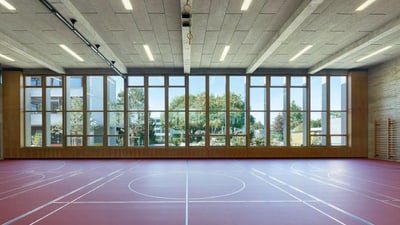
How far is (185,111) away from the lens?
14594mm

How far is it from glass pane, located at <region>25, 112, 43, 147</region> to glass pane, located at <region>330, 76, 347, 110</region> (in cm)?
1608

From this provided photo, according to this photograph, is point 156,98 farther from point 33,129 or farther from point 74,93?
point 33,129

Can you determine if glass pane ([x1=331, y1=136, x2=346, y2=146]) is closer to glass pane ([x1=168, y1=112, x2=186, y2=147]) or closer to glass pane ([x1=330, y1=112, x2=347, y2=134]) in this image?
glass pane ([x1=330, y1=112, x2=347, y2=134])

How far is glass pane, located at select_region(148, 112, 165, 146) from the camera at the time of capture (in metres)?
14.5

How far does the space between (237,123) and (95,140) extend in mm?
7809

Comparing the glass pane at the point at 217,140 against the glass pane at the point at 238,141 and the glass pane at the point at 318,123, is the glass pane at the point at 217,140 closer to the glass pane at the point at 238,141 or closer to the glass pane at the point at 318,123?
the glass pane at the point at 238,141

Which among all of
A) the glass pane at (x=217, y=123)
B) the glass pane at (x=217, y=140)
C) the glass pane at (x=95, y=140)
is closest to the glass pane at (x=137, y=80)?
the glass pane at (x=95, y=140)

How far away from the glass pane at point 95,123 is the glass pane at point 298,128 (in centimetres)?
1043

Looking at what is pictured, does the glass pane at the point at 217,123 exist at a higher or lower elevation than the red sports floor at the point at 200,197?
higher

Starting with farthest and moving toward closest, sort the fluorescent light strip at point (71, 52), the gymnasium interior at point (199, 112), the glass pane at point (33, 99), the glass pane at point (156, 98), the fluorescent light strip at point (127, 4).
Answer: the glass pane at point (156, 98)
the glass pane at point (33, 99)
the fluorescent light strip at point (71, 52)
the fluorescent light strip at point (127, 4)
the gymnasium interior at point (199, 112)

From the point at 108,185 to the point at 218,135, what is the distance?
7935 mm

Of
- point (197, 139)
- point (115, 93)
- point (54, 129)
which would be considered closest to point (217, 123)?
point (197, 139)

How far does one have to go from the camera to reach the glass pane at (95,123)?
47.4 ft

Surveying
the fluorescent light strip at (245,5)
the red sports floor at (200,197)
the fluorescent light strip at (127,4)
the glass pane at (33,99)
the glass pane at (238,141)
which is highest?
the fluorescent light strip at (245,5)
